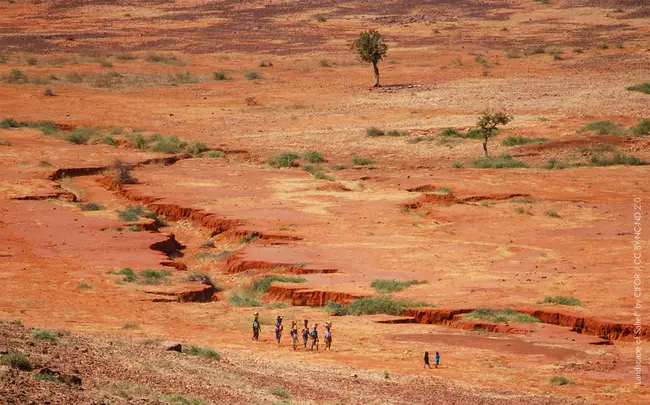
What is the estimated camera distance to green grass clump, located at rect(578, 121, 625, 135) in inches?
1806

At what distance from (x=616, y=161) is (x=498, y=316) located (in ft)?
70.7

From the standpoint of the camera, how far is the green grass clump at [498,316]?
21.6m

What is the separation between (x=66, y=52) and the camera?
7531cm

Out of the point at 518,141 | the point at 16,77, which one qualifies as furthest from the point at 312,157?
the point at 16,77

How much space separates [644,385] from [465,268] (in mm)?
9533

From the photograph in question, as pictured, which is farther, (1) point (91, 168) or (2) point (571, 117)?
(2) point (571, 117)

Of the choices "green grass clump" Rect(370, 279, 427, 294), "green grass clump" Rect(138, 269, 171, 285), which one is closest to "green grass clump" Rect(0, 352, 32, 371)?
"green grass clump" Rect(370, 279, 427, 294)

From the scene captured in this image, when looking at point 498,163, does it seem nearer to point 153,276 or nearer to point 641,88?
point 641,88

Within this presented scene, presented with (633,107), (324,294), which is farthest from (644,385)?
(633,107)

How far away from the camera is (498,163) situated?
4197 centimetres

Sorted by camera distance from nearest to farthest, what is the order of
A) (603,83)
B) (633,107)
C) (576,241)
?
(576,241)
(633,107)
(603,83)

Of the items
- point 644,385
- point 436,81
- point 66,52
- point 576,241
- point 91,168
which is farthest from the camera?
point 66,52

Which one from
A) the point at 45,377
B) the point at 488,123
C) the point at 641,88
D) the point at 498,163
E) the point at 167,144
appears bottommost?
the point at 498,163

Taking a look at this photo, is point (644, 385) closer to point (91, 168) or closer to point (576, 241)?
point (576, 241)
